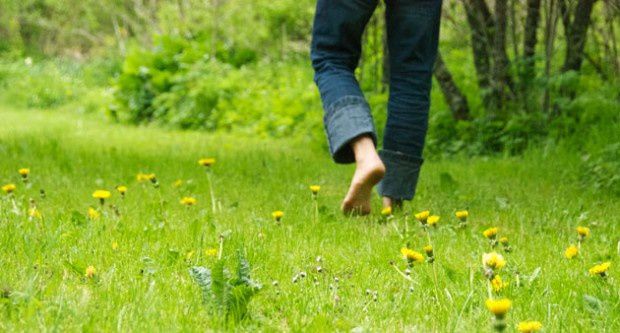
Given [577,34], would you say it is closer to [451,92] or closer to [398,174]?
[451,92]

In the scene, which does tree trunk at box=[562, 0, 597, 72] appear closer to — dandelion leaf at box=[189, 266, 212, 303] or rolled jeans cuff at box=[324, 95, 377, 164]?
rolled jeans cuff at box=[324, 95, 377, 164]

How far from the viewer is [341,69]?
9.05 feet

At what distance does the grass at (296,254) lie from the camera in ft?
4.94

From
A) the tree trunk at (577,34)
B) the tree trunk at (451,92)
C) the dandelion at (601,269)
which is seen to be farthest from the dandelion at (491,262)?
the tree trunk at (451,92)

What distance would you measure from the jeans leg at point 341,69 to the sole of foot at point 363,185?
0.12m

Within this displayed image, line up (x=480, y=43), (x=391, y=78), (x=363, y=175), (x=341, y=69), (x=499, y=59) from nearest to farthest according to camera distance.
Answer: (x=363, y=175) → (x=341, y=69) → (x=391, y=78) → (x=499, y=59) → (x=480, y=43)

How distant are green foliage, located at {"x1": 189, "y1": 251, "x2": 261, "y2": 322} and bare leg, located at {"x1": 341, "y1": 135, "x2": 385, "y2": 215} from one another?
936 mm

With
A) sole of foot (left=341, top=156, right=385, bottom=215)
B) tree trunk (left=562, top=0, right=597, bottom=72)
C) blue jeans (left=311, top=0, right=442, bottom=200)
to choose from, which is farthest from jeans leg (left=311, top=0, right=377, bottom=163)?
tree trunk (left=562, top=0, right=597, bottom=72)

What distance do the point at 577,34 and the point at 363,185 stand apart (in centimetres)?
291

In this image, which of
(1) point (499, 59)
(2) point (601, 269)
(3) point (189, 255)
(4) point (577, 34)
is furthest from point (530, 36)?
(3) point (189, 255)

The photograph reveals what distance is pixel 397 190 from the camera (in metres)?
2.85

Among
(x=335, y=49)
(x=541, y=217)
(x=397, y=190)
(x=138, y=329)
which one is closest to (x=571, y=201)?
(x=541, y=217)

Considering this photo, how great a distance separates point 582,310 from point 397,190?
1252 mm

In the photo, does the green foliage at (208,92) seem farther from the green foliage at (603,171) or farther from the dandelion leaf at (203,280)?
the dandelion leaf at (203,280)
